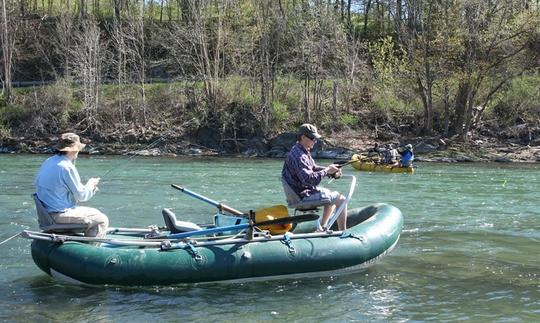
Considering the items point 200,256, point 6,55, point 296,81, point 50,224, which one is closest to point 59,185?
point 50,224

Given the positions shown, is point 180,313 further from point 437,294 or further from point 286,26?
point 286,26

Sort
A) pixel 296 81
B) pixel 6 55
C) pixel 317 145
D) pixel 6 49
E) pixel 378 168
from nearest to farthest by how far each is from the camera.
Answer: pixel 378 168
pixel 317 145
pixel 296 81
pixel 6 55
pixel 6 49

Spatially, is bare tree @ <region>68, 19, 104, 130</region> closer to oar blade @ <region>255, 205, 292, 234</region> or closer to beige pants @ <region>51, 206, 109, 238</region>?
oar blade @ <region>255, 205, 292, 234</region>

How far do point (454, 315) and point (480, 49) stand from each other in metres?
24.7

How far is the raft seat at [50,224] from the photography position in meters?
7.34

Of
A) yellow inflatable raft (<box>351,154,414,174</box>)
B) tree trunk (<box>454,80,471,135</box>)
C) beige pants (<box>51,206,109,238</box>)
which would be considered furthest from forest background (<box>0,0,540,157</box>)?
beige pants (<box>51,206,109,238</box>)

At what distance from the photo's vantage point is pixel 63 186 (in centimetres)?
720

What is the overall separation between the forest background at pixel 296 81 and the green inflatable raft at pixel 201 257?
22.6 m

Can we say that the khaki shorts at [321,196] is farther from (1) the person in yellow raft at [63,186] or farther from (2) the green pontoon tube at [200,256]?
(1) the person in yellow raft at [63,186]

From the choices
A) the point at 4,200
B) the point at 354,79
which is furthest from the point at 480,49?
the point at 4,200

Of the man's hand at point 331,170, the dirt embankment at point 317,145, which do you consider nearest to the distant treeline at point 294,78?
the dirt embankment at point 317,145

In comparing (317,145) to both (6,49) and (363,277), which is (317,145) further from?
(363,277)

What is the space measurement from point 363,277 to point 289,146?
21.3 m

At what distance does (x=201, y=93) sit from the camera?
33594 mm
